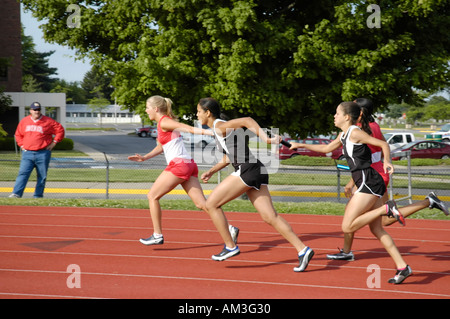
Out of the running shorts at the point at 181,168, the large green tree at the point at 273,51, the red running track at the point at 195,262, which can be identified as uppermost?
the large green tree at the point at 273,51

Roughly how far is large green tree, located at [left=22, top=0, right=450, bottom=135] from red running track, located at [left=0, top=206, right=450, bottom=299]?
3264 mm

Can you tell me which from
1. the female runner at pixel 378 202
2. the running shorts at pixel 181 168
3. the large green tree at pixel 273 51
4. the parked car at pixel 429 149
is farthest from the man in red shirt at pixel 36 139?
the parked car at pixel 429 149

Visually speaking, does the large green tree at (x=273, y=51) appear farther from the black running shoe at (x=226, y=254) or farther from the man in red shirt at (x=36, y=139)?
→ the black running shoe at (x=226, y=254)

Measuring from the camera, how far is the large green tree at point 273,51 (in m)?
11.7

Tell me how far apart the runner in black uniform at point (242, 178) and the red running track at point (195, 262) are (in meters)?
0.49

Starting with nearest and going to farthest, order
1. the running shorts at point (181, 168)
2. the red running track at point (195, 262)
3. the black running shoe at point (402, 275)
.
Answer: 1. the red running track at point (195, 262)
2. the black running shoe at point (402, 275)
3. the running shorts at point (181, 168)

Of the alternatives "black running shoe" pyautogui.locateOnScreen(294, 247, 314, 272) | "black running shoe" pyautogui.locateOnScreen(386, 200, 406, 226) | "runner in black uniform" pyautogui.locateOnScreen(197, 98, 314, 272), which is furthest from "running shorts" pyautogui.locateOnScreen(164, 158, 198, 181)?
"black running shoe" pyautogui.locateOnScreen(386, 200, 406, 226)

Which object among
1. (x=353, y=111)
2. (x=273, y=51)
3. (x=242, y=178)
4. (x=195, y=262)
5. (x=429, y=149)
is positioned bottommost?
(x=429, y=149)

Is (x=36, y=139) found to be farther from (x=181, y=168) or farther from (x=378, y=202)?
(x=378, y=202)

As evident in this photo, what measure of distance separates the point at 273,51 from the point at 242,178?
601cm

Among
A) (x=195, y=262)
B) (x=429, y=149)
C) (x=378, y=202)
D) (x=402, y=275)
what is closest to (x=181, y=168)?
(x=195, y=262)

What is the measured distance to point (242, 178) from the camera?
6.33 meters
